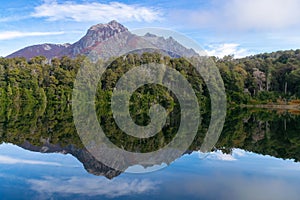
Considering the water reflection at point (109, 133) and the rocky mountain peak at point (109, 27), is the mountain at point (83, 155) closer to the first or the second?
the water reflection at point (109, 133)

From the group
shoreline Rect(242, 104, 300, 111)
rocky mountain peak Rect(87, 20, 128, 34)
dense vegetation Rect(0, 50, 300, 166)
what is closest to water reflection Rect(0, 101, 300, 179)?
dense vegetation Rect(0, 50, 300, 166)

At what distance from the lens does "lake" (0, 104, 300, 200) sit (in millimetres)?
7238

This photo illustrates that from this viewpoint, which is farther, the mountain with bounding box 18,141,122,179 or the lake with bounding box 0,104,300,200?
the mountain with bounding box 18,141,122,179

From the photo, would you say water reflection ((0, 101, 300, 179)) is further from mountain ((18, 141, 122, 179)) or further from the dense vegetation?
the dense vegetation

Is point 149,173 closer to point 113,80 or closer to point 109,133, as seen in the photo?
point 109,133

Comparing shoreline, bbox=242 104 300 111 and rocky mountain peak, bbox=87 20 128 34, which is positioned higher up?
rocky mountain peak, bbox=87 20 128 34

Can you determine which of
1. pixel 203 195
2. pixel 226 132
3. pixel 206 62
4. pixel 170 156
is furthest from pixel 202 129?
pixel 206 62

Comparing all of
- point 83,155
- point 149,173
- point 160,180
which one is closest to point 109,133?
point 83,155

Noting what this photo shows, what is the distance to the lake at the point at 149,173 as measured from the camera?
724 centimetres

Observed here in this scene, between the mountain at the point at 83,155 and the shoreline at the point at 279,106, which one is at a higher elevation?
the mountain at the point at 83,155

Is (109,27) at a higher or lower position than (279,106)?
higher

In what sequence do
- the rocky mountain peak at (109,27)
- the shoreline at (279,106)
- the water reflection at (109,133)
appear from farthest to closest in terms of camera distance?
the rocky mountain peak at (109,27)
the shoreline at (279,106)
the water reflection at (109,133)

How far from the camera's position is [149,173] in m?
8.77

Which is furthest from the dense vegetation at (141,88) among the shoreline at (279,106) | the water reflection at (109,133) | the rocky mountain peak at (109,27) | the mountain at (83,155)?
the rocky mountain peak at (109,27)
